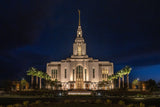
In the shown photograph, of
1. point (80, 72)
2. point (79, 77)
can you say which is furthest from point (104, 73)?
point (79, 77)

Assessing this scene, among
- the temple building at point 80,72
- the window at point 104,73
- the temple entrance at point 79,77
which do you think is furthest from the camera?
the window at point 104,73

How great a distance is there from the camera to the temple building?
336 ft

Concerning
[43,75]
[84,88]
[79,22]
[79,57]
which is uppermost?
[79,22]

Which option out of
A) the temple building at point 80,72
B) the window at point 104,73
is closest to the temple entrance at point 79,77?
the temple building at point 80,72

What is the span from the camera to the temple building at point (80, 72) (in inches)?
4038

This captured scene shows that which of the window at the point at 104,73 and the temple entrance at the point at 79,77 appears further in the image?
the window at the point at 104,73

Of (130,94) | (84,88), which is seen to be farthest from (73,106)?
(84,88)

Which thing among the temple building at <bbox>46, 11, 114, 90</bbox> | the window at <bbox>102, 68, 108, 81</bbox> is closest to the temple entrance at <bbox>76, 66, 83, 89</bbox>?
the temple building at <bbox>46, 11, 114, 90</bbox>

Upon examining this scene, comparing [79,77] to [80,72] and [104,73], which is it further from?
[104,73]

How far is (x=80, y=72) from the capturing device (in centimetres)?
10500

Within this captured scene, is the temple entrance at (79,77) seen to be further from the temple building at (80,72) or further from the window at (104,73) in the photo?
the window at (104,73)

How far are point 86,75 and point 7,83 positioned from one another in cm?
4015

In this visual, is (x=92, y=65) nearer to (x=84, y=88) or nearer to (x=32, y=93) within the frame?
(x=84, y=88)

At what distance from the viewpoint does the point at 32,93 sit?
62438mm
